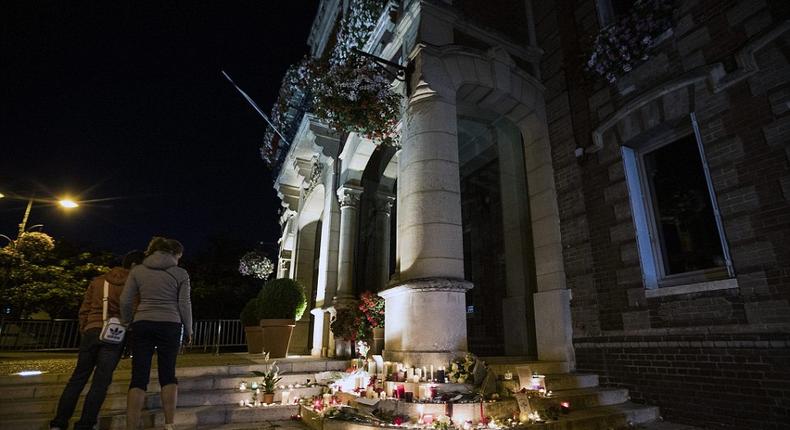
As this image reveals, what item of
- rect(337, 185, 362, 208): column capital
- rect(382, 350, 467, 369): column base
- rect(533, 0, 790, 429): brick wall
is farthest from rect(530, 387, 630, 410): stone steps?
rect(337, 185, 362, 208): column capital

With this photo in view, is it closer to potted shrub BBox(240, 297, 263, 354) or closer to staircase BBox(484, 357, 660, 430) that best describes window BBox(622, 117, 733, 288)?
staircase BBox(484, 357, 660, 430)

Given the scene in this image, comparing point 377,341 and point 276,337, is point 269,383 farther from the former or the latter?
point 276,337

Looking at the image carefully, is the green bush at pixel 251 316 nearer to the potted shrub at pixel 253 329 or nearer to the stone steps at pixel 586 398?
the potted shrub at pixel 253 329

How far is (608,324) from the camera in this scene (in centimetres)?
551

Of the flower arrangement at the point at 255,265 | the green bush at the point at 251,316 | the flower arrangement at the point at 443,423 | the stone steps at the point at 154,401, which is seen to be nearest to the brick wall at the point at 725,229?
the flower arrangement at the point at 443,423

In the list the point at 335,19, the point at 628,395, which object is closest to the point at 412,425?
the point at 628,395

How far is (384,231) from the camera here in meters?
10.0

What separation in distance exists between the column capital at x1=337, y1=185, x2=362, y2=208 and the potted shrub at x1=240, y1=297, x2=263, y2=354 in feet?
10.1

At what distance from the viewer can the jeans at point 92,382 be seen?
10.9 ft

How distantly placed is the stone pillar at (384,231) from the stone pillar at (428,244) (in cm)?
422

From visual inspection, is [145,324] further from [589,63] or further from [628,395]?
[589,63]

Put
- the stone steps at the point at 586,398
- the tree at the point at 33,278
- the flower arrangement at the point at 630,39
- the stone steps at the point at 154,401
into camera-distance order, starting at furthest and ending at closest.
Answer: the tree at the point at 33,278
the flower arrangement at the point at 630,39
the stone steps at the point at 586,398
the stone steps at the point at 154,401

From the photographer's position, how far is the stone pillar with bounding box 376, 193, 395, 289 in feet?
32.4

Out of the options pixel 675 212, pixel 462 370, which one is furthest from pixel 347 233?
pixel 675 212
